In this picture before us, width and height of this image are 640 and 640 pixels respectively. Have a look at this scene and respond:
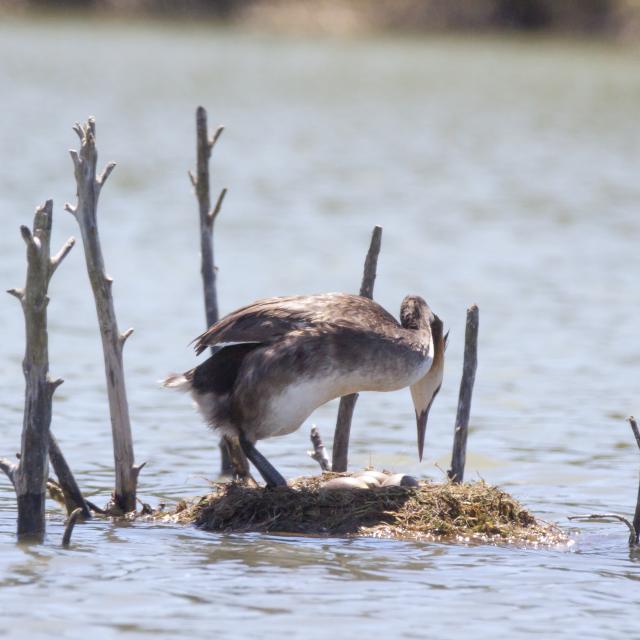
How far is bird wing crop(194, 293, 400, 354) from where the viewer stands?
7.71 m

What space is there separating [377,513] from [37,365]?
1.89 meters

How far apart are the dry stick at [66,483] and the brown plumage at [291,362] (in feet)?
2.20

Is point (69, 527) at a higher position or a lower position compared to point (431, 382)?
lower

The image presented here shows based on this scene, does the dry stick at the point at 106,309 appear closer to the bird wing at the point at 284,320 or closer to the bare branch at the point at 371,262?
the bird wing at the point at 284,320

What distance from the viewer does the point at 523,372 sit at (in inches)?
516

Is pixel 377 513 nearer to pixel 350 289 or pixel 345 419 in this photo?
pixel 345 419

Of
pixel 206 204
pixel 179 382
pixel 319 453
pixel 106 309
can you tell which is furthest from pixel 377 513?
pixel 206 204

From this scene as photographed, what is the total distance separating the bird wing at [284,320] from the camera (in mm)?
7707

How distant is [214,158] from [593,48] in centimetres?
2609

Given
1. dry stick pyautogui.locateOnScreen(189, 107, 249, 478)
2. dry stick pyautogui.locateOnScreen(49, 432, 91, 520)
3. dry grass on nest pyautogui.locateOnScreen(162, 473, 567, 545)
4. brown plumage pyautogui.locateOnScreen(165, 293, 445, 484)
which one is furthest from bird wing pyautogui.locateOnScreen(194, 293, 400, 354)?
dry stick pyautogui.locateOnScreen(189, 107, 249, 478)

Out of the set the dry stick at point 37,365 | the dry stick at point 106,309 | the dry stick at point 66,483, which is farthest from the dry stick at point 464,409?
the dry stick at point 37,365

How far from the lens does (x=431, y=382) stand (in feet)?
27.8

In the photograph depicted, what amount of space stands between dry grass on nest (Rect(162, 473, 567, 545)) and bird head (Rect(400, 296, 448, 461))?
699 millimetres

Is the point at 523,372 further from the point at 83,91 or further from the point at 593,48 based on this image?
the point at 593,48
